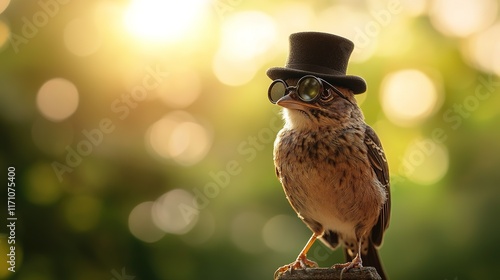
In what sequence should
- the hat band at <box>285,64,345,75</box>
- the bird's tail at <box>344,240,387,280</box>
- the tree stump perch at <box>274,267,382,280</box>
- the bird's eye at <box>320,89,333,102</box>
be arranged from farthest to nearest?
the bird's tail at <box>344,240,387,280</box>
the bird's eye at <box>320,89,333,102</box>
the hat band at <box>285,64,345,75</box>
the tree stump perch at <box>274,267,382,280</box>

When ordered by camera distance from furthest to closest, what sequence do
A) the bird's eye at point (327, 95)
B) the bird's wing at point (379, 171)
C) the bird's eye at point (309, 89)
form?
1. the bird's wing at point (379, 171)
2. the bird's eye at point (327, 95)
3. the bird's eye at point (309, 89)

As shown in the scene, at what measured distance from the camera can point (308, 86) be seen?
4.63 meters

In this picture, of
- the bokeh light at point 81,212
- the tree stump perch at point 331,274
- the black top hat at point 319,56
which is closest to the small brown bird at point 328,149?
the black top hat at point 319,56

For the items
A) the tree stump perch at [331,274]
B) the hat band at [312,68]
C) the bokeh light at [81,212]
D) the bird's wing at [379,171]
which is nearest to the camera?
the tree stump perch at [331,274]

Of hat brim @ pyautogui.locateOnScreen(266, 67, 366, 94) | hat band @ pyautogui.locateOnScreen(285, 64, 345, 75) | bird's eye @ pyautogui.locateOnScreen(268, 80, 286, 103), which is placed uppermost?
hat band @ pyautogui.locateOnScreen(285, 64, 345, 75)

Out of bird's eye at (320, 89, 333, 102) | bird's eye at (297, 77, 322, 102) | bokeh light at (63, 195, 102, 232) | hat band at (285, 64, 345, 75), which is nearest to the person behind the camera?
bird's eye at (297, 77, 322, 102)

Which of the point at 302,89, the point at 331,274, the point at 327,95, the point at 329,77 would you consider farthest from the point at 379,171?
the point at 331,274

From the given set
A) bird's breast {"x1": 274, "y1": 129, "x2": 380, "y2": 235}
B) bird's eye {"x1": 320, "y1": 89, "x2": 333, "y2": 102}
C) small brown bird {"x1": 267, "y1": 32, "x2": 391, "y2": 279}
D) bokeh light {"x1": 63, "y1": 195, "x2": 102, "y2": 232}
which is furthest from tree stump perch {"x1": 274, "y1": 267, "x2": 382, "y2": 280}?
bokeh light {"x1": 63, "y1": 195, "x2": 102, "y2": 232}

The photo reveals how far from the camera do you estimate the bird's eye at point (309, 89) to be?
4.60m

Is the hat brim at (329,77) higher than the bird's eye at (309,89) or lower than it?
higher

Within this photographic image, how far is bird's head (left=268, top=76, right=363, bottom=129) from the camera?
4648 millimetres

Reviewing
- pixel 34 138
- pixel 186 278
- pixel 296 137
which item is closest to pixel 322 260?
pixel 186 278

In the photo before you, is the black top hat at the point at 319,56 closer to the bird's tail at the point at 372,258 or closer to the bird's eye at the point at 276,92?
the bird's eye at the point at 276,92

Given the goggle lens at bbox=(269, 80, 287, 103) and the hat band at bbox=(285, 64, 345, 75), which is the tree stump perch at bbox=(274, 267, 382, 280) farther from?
the hat band at bbox=(285, 64, 345, 75)
